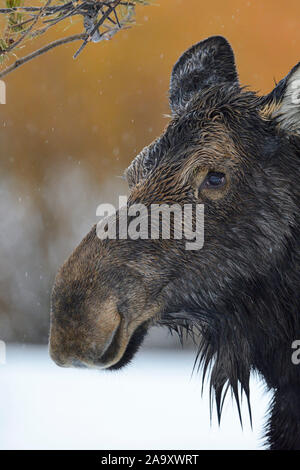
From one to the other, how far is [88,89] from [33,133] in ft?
3.37

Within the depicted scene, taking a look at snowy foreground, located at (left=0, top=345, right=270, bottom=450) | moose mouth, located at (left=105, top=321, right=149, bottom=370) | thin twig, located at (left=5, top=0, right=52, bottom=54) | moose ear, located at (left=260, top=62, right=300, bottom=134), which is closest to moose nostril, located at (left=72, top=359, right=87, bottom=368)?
moose mouth, located at (left=105, top=321, right=149, bottom=370)

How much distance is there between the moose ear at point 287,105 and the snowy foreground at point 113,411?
1097 millimetres

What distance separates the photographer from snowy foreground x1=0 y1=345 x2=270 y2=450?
4418mm

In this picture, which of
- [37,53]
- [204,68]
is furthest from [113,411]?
[37,53]

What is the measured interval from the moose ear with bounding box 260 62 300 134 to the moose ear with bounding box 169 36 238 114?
404 mm

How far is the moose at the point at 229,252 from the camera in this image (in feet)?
7.45

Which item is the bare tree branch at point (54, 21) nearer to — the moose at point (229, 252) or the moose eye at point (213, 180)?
the moose at point (229, 252)

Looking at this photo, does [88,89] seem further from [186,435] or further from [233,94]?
[233,94]

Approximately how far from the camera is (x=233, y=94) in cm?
261

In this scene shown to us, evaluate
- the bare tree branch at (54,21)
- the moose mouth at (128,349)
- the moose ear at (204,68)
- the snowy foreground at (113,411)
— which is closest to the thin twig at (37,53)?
the bare tree branch at (54,21)

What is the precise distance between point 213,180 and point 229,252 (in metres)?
0.28

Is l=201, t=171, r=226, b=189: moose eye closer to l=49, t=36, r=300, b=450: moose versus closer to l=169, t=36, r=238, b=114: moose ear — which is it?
l=49, t=36, r=300, b=450: moose

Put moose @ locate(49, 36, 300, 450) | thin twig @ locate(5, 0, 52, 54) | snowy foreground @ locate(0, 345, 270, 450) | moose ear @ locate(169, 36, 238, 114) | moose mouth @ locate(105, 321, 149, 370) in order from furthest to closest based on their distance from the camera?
snowy foreground @ locate(0, 345, 270, 450) → moose ear @ locate(169, 36, 238, 114) → thin twig @ locate(5, 0, 52, 54) → moose @ locate(49, 36, 300, 450) → moose mouth @ locate(105, 321, 149, 370)
